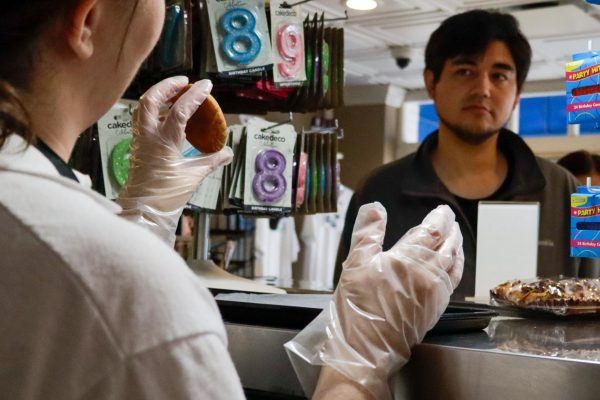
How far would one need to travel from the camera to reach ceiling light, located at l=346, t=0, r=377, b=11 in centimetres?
425

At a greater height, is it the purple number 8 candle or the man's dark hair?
the man's dark hair

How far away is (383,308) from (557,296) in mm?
278

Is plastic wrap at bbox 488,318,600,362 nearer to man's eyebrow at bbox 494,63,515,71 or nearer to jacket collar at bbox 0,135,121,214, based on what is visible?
jacket collar at bbox 0,135,121,214

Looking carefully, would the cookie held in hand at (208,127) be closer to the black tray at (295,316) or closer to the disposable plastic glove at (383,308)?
the black tray at (295,316)

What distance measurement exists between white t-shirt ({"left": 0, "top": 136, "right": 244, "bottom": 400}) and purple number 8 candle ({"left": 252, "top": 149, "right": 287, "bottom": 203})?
1116mm

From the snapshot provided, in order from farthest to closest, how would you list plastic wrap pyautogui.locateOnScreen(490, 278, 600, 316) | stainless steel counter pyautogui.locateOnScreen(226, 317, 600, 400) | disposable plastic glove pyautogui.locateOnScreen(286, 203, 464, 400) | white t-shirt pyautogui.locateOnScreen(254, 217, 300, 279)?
white t-shirt pyautogui.locateOnScreen(254, 217, 300, 279) → plastic wrap pyautogui.locateOnScreen(490, 278, 600, 316) → disposable plastic glove pyautogui.locateOnScreen(286, 203, 464, 400) → stainless steel counter pyautogui.locateOnScreen(226, 317, 600, 400)

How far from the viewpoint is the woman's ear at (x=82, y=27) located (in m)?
0.59

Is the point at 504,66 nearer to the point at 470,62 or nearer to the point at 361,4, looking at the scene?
the point at 470,62

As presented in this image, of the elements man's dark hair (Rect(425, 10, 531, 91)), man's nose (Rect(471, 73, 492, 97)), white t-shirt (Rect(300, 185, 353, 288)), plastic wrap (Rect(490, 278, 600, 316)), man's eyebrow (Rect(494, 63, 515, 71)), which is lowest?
white t-shirt (Rect(300, 185, 353, 288))

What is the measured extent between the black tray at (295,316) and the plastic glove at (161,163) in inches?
7.0

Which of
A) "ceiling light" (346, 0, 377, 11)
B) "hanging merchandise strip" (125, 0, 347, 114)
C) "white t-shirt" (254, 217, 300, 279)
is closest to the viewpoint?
"hanging merchandise strip" (125, 0, 347, 114)

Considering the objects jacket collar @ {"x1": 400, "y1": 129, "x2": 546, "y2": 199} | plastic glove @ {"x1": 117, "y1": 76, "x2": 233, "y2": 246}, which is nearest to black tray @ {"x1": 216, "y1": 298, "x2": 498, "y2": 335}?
plastic glove @ {"x1": 117, "y1": 76, "x2": 233, "y2": 246}

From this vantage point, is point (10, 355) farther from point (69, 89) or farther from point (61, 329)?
point (69, 89)

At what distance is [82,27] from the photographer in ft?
1.95
